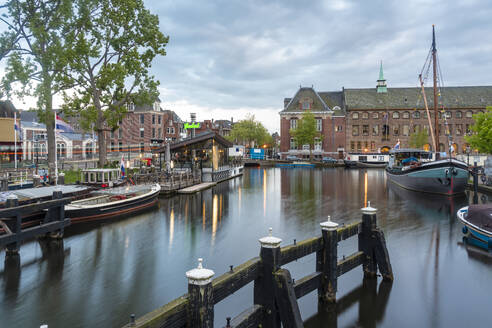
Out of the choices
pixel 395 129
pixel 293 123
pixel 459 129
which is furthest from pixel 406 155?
pixel 459 129

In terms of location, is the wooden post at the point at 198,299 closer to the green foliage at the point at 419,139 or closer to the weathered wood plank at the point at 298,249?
the weathered wood plank at the point at 298,249

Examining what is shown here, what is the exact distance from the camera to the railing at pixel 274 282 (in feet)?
16.1

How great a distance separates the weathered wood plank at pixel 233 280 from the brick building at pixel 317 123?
239 ft

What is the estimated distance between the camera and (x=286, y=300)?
21.0 feet

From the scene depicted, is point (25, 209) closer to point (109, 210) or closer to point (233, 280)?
point (109, 210)

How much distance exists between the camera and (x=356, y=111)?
7825 cm

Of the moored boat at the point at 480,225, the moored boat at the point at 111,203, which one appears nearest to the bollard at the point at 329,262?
the moored boat at the point at 480,225

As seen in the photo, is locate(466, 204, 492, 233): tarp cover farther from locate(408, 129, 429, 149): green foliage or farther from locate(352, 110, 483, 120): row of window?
locate(352, 110, 483, 120): row of window

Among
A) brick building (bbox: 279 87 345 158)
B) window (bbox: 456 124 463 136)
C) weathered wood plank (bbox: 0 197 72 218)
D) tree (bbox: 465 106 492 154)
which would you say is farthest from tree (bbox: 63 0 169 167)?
window (bbox: 456 124 463 136)

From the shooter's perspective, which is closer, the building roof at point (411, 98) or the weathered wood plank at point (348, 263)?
the weathered wood plank at point (348, 263)

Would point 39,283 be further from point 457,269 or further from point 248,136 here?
point 248,136

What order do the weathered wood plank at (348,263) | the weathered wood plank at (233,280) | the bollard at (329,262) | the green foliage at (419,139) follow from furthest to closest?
1. the green foliage at (419,139)
2. the weathered wood plank at (348,263)
3. the bollard at (329,262)
4. the weathered wood plank at (233,280)

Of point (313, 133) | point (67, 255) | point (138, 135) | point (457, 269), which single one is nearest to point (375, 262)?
point (457, 269)

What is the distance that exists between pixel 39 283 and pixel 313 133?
6746 cm
